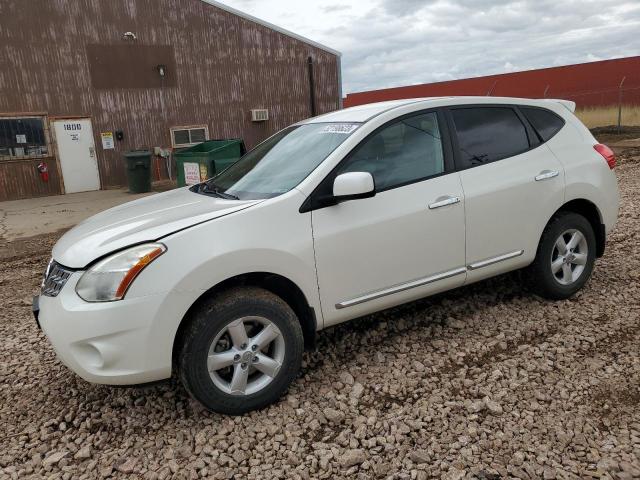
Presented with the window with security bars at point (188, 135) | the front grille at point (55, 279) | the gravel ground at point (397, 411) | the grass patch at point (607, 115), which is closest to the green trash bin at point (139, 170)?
the window with security bars at point (188, 135)

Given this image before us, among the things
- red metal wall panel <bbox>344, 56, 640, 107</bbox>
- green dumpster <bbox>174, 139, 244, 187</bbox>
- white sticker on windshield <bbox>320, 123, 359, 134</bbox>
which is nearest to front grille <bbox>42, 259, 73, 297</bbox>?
white sticker on windshield <bbox>320, 123, 359, 134</bbox>

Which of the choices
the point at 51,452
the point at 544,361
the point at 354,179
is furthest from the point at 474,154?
the point at 51,452

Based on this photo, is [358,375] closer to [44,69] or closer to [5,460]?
[5,460]

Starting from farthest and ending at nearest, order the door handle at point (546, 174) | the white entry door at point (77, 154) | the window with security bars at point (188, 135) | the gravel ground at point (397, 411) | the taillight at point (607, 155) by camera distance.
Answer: the window with security bars at point (188, 135) < the white entry door at point (77, 154) < the taillight at point (607, 155) < the door handle at point (546, 174) < the gravel ground at point (397, 411)

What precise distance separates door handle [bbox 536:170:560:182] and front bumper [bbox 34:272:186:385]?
283 centimetres

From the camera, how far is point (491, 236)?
3.84 metres

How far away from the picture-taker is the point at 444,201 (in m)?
3.59

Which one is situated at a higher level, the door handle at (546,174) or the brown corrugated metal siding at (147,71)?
the brown corrugated metal siding at (147,71)

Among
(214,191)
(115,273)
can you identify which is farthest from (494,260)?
(115,273)

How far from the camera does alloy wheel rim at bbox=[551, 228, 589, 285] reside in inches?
169

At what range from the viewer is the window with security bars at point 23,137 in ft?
45.6

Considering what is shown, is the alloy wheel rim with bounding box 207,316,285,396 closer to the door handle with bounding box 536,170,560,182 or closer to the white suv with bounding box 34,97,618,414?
the white suv with bounding box 34,97,618,414

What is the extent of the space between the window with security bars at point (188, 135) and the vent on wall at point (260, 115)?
5.23ft

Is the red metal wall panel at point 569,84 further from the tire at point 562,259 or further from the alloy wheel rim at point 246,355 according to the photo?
the alloy wheel rim at point 246,355
